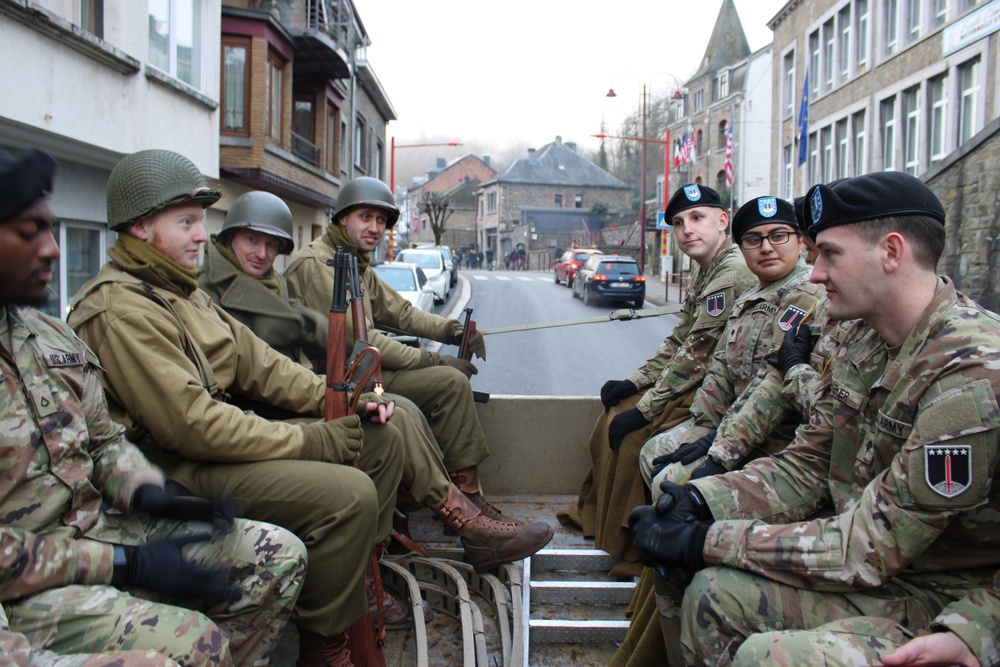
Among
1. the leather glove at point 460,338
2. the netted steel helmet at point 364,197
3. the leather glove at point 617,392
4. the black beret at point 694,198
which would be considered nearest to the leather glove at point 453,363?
the leather glove at point 460,338

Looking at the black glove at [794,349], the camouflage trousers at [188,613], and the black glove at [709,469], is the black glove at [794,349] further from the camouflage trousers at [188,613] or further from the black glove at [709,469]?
the camouflage trousers at [188,613]

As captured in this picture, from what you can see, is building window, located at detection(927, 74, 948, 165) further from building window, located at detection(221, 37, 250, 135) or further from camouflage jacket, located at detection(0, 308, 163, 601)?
camouflage jacket, located at detection(0, 308, 163, 601)

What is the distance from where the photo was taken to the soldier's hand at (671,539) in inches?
83.7

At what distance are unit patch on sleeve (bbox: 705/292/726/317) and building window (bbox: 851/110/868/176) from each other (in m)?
19.8

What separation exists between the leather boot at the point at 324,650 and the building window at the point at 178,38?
10.6 metres

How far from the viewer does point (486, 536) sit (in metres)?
3.30

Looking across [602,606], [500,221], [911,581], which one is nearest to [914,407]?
[911,581]

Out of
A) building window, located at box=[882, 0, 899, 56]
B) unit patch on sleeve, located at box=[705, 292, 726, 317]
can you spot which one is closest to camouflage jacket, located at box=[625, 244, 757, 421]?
unit patch on sleeve, located at box=[705, 292, 726, 317]

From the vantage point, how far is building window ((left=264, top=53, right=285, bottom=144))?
17.5 meters

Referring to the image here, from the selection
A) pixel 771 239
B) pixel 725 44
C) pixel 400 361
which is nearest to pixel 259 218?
pixel 400 361

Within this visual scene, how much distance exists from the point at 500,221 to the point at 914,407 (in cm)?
6638

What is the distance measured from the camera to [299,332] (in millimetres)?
3715

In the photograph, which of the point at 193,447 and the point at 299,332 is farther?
the point at 299,332

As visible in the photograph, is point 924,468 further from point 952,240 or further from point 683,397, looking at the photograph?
point 952,240
